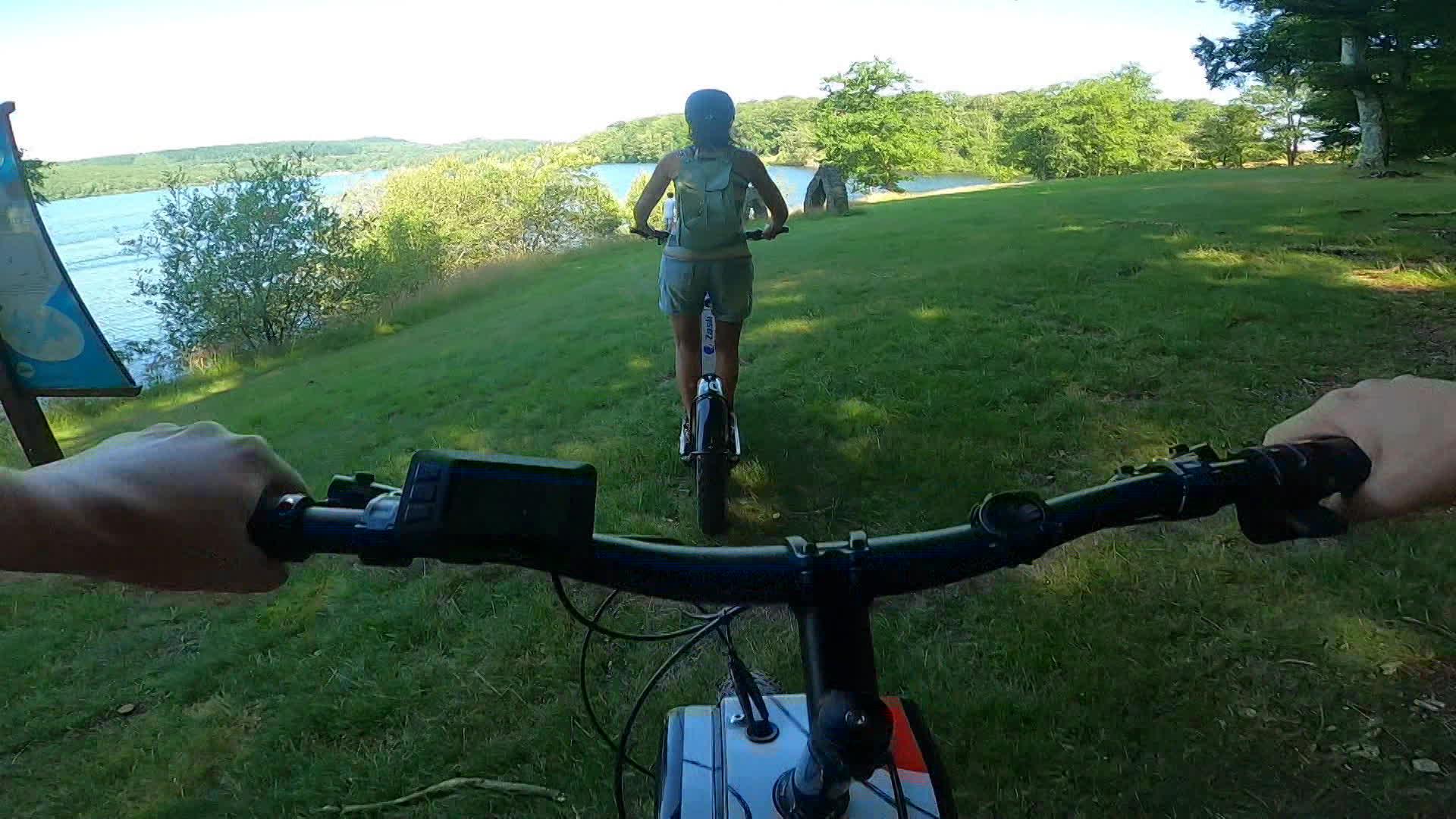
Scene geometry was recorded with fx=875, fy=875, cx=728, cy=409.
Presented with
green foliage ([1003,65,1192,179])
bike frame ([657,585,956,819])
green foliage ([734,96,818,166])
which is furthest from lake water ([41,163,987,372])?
green foliage ([1003,65,1192,179])

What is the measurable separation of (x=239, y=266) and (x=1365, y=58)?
14.5m

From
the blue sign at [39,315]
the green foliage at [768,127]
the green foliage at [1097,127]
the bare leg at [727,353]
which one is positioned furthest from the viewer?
the green foliage at [1097,127]

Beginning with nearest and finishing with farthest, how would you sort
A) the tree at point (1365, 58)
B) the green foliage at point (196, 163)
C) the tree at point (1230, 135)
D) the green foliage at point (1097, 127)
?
1. the green foliage at point (196, 163)
2. the tree at point (1365, 58)
3. the tree at point (1230, 135)
4. the green foliage at point (1097, 127)

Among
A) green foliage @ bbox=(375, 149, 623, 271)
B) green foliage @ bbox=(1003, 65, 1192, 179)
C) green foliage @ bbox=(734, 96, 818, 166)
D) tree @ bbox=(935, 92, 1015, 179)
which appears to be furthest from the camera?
green foliage @ bbox=(1003, 65, 1192, 179)

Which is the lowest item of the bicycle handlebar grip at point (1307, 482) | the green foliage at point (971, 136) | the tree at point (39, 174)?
the bicycle handlebar grip at point (1307, 482)

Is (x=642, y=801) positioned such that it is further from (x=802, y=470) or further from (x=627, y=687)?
(x=802, y=470)

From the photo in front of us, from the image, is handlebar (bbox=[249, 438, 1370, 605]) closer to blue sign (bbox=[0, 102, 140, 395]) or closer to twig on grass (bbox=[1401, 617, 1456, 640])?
twig on grass (bbox=[1401, 617, 1456, 640])

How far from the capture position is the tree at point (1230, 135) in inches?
1275

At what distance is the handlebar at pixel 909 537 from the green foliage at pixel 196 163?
13.6 ft

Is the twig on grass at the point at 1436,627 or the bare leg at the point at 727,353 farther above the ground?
the bare leg at the point at 727,353

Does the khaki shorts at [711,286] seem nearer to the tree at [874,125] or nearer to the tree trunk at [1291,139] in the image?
the tree trunk at [1291,139]

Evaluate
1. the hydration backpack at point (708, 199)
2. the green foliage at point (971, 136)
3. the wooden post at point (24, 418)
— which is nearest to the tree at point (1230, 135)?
the green foliage at point (971, 136)

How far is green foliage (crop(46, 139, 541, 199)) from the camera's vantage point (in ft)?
13.8

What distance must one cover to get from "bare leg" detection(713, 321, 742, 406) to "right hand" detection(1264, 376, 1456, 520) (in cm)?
325
